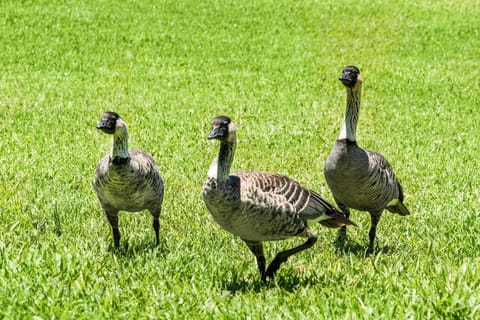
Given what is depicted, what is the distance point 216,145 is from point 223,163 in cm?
605

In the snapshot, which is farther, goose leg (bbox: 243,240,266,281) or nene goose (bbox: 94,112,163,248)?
nene goose (bbox: 94,112,163,248)

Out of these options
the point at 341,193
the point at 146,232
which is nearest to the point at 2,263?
the point at 146,232

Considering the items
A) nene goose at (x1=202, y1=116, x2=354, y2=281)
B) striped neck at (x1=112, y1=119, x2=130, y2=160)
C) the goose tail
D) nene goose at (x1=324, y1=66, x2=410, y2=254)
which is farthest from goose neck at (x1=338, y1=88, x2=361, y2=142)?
striped neck at (x1=112, y1=119, x2=130, y2=160)

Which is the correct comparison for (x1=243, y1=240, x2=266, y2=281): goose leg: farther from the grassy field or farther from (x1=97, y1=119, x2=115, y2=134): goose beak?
(x1=97, y1=119, x2=115, y2=134): goose beak

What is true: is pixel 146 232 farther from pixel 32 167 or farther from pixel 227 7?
pixel 227 7

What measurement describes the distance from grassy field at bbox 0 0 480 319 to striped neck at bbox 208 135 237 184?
956 mm

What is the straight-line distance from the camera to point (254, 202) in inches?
235

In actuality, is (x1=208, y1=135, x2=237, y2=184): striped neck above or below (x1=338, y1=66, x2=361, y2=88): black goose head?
below

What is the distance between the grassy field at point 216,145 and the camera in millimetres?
5852

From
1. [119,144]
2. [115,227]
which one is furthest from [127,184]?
[115,227]

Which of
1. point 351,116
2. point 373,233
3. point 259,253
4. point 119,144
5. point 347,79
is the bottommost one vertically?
point 259,253

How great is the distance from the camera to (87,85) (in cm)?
1630

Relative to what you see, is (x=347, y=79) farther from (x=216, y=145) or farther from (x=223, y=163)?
(x=216, y=145)

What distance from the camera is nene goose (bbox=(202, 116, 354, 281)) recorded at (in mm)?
5902
